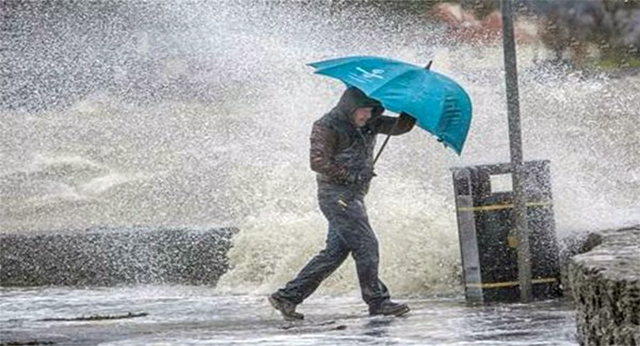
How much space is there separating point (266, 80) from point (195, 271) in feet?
17.1

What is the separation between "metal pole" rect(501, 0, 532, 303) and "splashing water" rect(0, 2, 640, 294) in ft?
4.22

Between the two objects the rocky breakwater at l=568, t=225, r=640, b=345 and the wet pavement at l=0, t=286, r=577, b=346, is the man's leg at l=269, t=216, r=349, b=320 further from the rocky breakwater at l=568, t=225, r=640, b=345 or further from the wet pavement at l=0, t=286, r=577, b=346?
the rocky breakwater at l=568, t=225, r=640, b=345

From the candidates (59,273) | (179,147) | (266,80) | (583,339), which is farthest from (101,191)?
(583,339)

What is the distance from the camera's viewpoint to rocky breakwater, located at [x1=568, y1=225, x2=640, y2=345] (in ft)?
23.3

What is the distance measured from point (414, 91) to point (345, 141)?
542mm

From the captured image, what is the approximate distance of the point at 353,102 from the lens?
11.2 metres

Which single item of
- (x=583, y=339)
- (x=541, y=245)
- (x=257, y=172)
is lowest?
(x=583, y=339)

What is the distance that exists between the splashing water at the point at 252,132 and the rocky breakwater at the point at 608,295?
14.5ft

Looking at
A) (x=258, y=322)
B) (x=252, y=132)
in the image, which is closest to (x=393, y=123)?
(x=258, y=322)

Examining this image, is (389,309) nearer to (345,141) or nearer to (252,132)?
(345,141)

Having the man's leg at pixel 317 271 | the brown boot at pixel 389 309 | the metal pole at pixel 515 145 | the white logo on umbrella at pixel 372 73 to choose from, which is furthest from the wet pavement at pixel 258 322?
the white logo on umbrella at pixel 372 73

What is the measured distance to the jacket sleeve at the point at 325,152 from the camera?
11125 millimetres

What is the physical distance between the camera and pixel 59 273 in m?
15.6

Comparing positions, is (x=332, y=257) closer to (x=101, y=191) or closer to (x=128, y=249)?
(x=128, y=249)
